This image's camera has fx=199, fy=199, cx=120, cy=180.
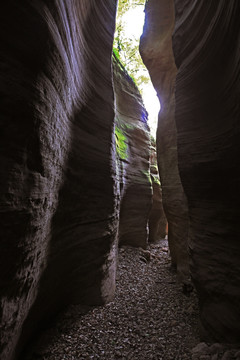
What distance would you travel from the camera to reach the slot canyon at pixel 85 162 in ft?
6.74

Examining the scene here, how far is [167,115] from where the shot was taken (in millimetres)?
8891

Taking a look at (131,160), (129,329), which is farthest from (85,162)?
(131,160)

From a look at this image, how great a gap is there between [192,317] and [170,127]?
679 cm

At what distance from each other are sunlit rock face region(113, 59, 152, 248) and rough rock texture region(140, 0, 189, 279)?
1.13 m

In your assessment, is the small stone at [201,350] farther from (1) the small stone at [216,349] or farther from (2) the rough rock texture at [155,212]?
(2) the rough rock texture at [155,212]

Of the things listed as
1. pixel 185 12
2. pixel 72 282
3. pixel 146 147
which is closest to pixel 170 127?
pixel 146 147

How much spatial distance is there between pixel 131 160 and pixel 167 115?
2.56 meters

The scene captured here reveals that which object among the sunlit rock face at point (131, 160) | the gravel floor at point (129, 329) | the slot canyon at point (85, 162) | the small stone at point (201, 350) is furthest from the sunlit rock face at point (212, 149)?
the sunlit rock face at point (131, 160)

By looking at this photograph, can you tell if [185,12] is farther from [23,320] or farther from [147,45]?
[23,320]

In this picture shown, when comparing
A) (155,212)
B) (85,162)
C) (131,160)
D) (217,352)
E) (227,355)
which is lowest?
(217,352)

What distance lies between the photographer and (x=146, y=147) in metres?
10.8

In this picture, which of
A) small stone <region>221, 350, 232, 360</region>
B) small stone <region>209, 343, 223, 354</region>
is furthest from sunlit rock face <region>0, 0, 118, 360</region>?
small stone <region>221, 350, 232, 360</region>

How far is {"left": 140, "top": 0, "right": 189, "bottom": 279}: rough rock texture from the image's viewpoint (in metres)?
7.68

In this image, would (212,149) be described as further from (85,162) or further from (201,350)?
(201,350)
